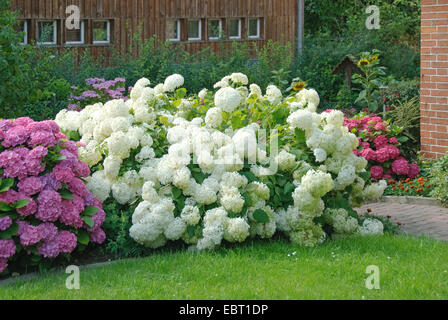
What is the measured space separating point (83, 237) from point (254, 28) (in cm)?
1677

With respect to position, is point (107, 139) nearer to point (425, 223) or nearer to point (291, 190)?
point (291, 190)

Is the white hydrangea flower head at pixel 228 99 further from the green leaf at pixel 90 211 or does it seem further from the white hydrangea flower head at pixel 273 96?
the green leaf at pixel 90 211

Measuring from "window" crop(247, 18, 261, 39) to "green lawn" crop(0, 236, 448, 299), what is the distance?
1594cm

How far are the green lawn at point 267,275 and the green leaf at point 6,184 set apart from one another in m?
0.71

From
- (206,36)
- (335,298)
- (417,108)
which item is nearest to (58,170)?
(335,298)

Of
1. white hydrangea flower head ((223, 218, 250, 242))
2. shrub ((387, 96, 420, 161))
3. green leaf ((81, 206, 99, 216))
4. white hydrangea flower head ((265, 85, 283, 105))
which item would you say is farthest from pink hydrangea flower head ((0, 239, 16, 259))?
shrub ((387, 96, 420, 161))

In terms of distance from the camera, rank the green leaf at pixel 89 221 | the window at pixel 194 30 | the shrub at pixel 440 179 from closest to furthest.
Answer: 1. the green leaf at pixel 89 221
2. the shrub at pixel 440 179
3. the window at pixel 194 30

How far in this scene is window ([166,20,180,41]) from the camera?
19.5m

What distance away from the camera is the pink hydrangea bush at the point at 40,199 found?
5.47 m

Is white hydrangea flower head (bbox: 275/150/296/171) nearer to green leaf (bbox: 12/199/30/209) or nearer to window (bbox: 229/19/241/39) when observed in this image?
green leaf (bbox: 12/199/30/209)

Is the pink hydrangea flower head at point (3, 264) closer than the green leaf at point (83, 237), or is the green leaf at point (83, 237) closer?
the pink hydrangea flower head at point (3, 264)

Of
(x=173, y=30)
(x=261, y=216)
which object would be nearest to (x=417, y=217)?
(x=261, y=216)

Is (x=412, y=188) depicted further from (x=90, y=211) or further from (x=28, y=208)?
(x=28, y=208)

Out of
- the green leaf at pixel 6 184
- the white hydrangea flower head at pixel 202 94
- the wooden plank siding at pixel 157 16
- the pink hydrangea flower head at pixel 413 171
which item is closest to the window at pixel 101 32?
the wooden plank siding at pixel 157 16
